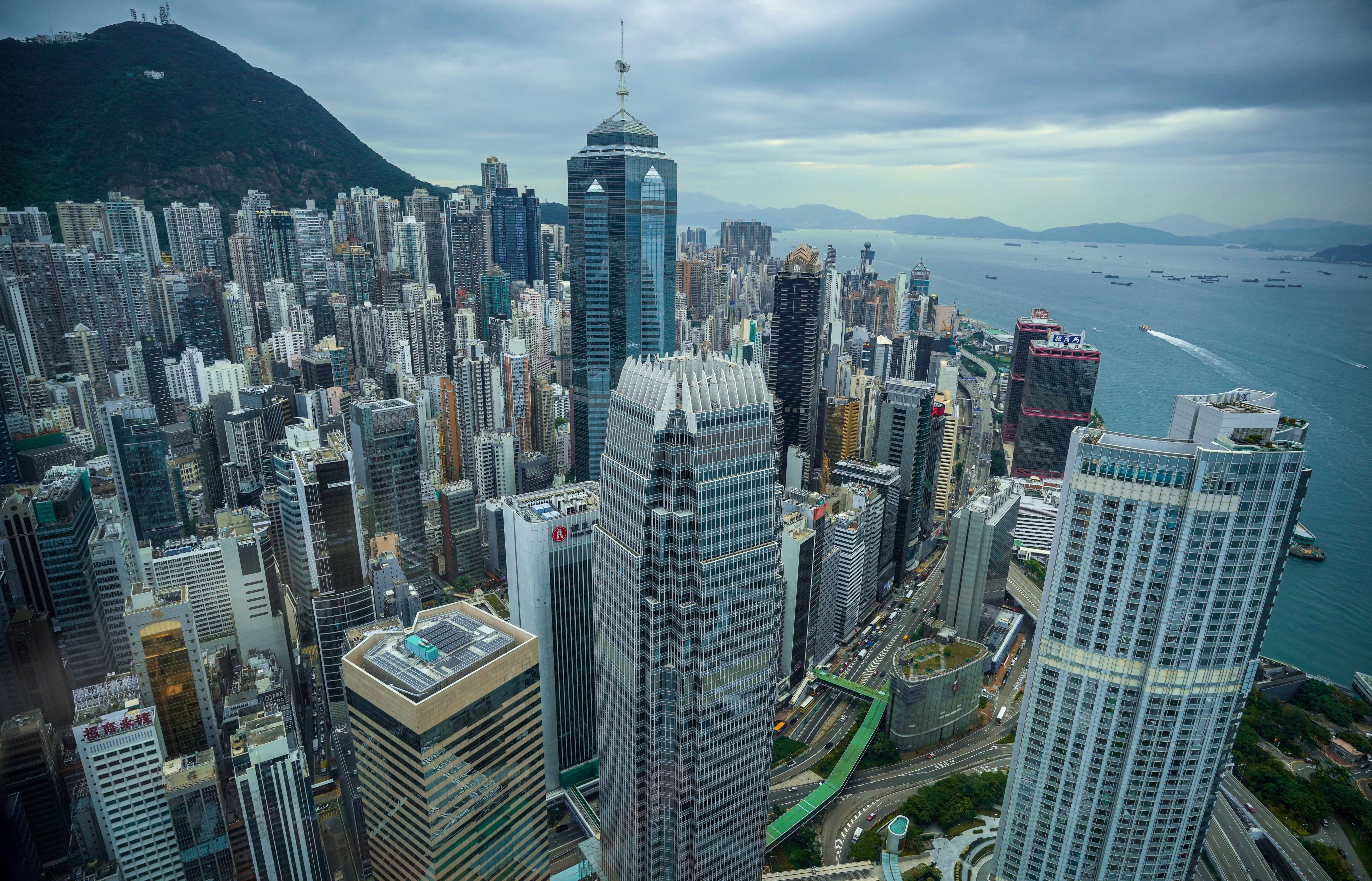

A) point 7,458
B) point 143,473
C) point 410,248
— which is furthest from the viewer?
point 410,248

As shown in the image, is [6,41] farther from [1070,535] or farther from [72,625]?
[72,625]

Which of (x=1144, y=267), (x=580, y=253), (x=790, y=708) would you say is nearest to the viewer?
(x=790, y=708)

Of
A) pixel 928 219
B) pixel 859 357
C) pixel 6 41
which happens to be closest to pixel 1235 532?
pixel 6 41

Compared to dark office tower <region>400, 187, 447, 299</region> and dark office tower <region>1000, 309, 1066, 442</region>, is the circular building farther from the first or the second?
dark office tower <region>400, 187, 447, 299</region>

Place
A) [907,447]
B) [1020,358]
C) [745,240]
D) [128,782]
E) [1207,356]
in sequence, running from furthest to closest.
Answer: [745,240] < [1020,358] < [1207,356] < [907,447] < [128,782]

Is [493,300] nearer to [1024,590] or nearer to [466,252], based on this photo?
[466,252]

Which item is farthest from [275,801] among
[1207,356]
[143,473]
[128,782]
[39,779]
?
[1207,356]

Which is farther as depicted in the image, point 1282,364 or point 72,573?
point 1282,364
